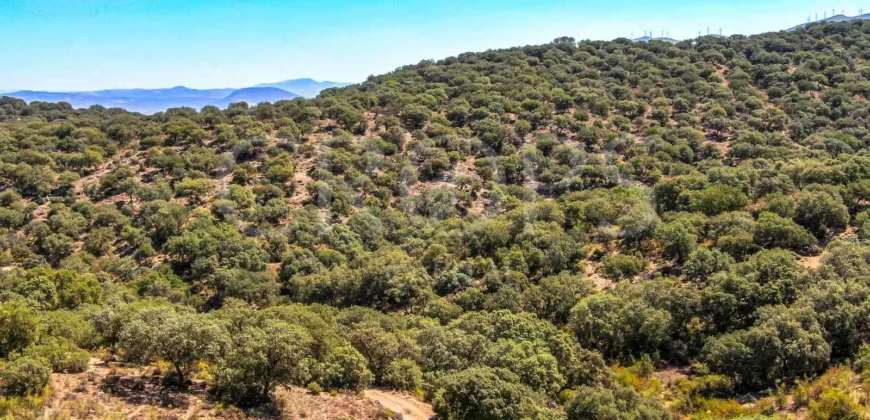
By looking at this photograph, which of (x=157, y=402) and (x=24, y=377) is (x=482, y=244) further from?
(x=24, y=377)

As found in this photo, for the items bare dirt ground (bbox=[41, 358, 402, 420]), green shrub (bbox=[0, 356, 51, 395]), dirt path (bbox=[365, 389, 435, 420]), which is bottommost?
dirt path (bbox=[365, 389, 435, 420])

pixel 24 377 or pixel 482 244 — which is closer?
pixel 24 377

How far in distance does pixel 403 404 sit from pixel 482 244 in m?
24.8

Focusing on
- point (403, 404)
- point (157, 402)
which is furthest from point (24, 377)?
point (403, 404)

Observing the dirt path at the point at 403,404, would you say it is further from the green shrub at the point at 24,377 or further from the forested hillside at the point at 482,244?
the green shrub at the point at 24,377

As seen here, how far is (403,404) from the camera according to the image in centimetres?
2252

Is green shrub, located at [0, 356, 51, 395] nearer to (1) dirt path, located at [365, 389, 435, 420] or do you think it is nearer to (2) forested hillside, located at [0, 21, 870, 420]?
(2) forested hillside, located at [0, 21, 870, 420]

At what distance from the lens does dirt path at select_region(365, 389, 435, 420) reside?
70.7ft

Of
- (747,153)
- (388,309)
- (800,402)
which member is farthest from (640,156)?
(800,402)

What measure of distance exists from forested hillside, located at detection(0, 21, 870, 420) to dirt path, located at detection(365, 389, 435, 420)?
76 cm

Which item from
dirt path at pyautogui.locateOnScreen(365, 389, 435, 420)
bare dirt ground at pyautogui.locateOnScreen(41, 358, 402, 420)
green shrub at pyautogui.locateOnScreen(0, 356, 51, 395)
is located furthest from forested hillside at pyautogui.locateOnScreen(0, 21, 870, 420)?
dirt path at pyautogui.locateOnScreen(365, 389, 435, 420)

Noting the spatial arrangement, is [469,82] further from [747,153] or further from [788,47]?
[788,47]

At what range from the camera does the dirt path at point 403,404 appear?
21547mm

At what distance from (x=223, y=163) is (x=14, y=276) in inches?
1139
